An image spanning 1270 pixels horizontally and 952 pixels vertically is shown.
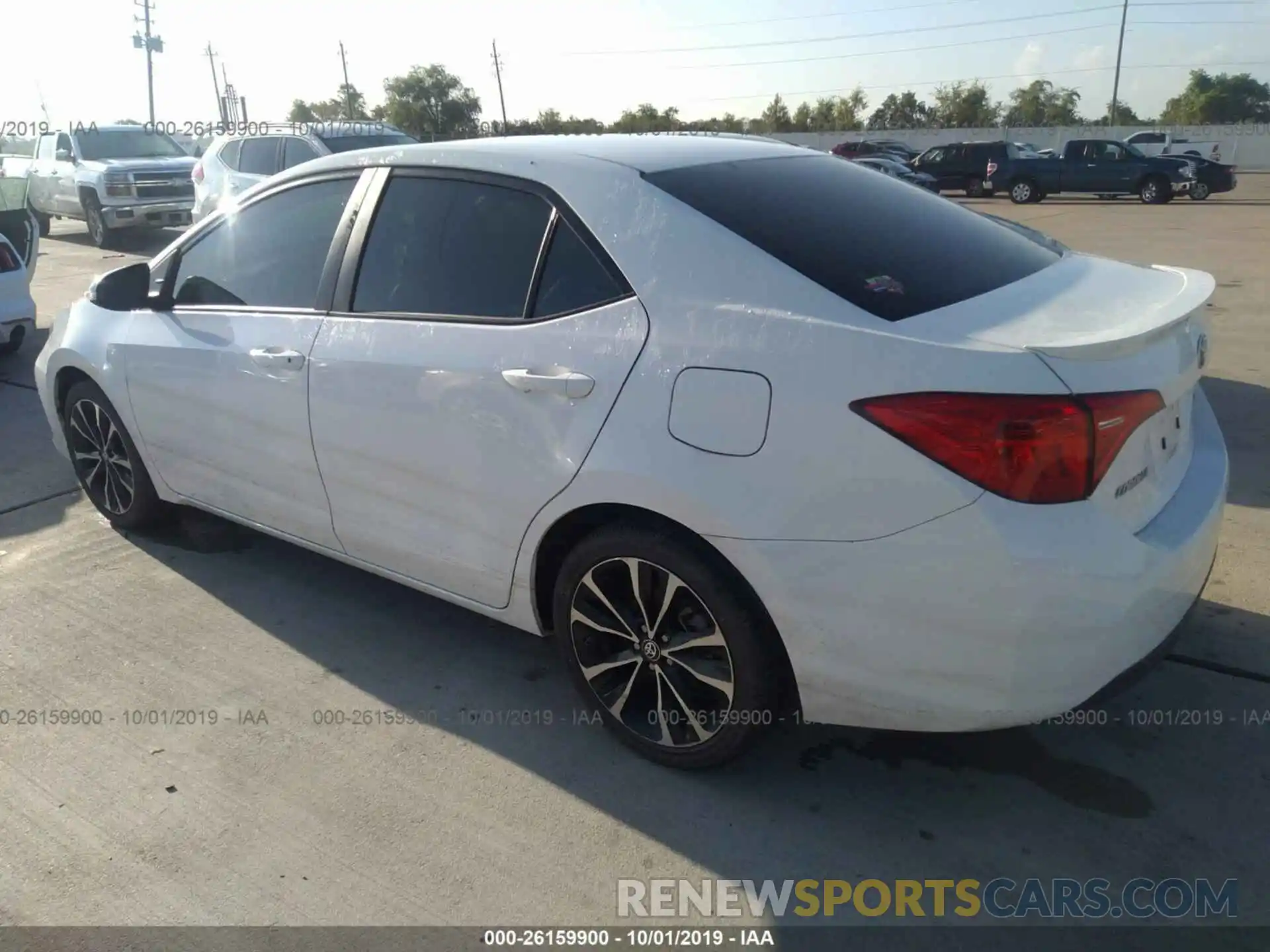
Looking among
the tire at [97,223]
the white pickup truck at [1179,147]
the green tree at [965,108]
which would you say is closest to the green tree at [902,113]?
the green tree at [965,108]

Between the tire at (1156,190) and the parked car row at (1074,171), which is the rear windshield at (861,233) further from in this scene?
the tire at (1156,190)

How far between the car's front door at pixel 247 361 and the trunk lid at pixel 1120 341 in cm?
213

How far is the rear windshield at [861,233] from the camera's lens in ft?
8.54

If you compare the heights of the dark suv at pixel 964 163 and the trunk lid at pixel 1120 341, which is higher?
the trunk lid at pixel 1120 341

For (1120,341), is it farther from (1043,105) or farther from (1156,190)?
(1043,105)

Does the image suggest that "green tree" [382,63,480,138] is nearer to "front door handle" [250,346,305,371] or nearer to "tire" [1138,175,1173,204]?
"tire" [1138,175,1173,204]

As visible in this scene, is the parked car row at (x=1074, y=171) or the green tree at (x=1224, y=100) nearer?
the parked car row at (x=1074, y=171)

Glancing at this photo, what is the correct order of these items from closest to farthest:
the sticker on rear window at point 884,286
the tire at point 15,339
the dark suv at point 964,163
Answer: the sticker on rear window at point 884,286
the tire at point 15,339
the dark suv at point 964,163

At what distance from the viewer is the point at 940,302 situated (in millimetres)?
2576

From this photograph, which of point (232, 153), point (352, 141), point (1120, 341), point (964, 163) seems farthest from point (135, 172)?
point (964, 163)

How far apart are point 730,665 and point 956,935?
2.64 ft

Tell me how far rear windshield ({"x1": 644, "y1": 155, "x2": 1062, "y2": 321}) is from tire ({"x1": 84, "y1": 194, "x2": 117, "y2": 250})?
15938 millimetres

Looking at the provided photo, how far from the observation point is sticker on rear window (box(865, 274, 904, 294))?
8.40 ft

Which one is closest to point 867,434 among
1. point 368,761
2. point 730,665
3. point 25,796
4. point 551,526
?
point 730,665
